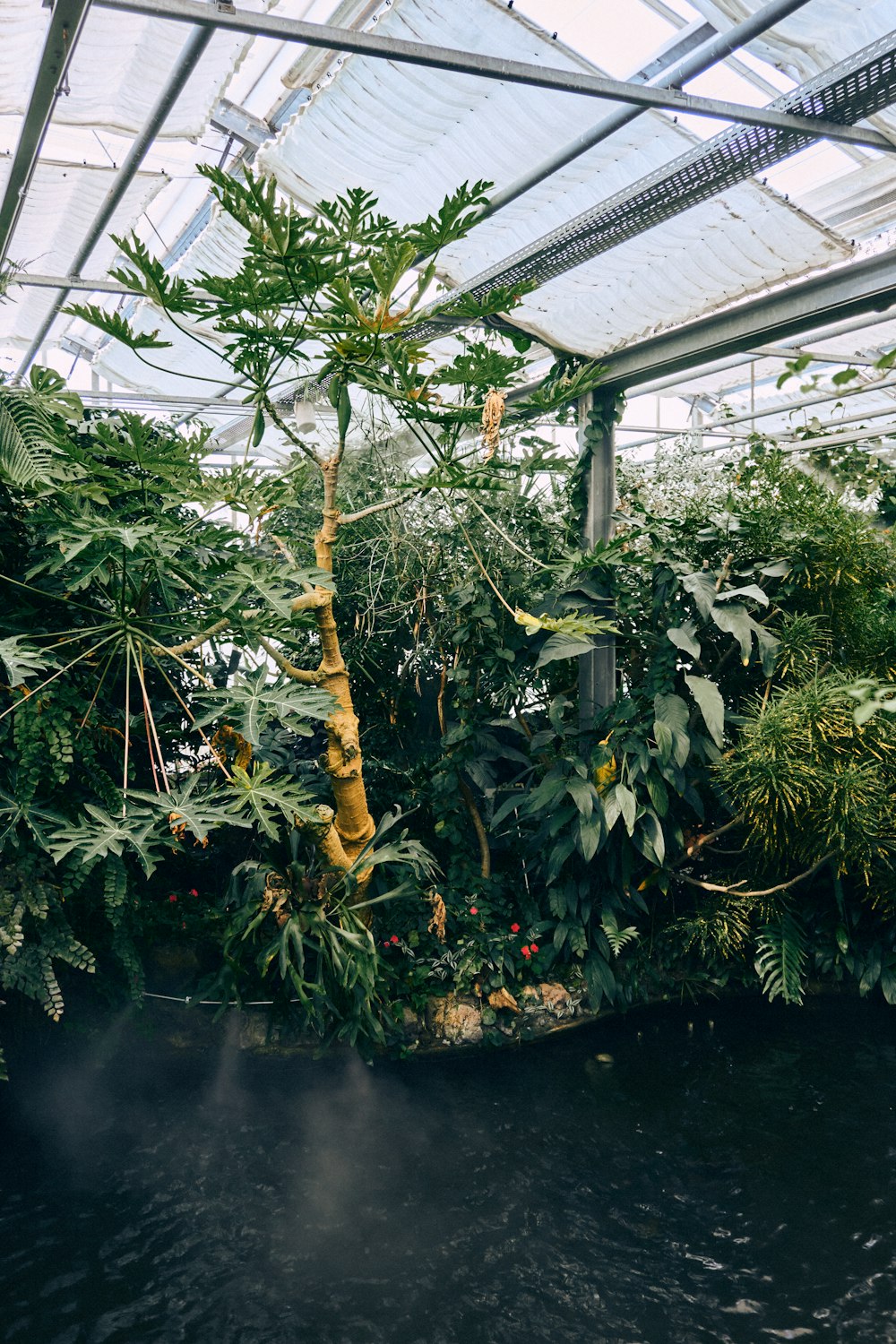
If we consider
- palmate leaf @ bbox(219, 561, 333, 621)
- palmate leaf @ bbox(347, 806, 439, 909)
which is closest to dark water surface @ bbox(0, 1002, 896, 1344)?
palmate leaf @ bbox(347, 806, 439, 909)

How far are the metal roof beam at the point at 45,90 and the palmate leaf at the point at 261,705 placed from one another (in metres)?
1.80

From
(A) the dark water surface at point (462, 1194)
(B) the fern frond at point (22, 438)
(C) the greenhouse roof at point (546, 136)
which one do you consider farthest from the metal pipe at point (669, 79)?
(A) the dark water surface at point (462, 1194)

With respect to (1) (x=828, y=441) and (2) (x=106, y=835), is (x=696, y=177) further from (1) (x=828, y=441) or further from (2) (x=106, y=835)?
(1) (x=828, y=441)

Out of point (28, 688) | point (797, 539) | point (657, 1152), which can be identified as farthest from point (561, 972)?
point (28, 688)

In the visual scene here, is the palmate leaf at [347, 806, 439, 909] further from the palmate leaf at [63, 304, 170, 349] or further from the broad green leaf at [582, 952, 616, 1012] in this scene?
the palmate leaf at [63, 304, 170, 349]

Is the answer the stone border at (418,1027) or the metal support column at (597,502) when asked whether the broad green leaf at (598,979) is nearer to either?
the stone border at (418,1027)

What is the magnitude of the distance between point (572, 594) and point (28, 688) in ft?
7.59

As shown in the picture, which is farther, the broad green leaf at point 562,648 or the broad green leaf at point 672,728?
the broad green leaf at point 562,648

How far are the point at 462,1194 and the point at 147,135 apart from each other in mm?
3629

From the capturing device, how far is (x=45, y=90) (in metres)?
2.56

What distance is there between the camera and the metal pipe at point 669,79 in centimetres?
223

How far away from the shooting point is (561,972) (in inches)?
160

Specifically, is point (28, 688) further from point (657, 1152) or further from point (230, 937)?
point (657, 1152)

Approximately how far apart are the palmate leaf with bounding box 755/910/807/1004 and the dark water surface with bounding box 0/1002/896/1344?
0.27 metres
